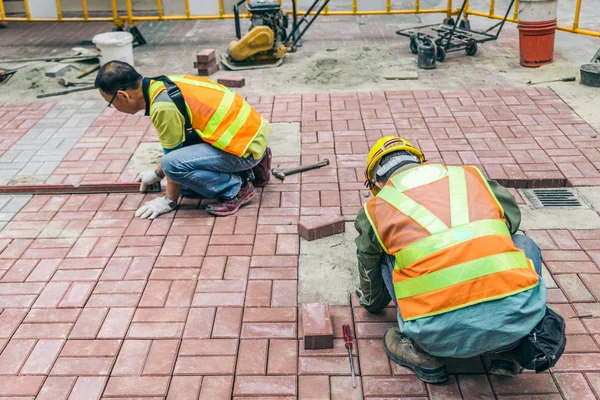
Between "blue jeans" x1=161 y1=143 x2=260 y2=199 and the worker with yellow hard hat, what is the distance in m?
1.85

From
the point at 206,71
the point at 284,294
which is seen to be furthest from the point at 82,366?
the point at 206,71

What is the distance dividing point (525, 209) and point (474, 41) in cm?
Answer: 445

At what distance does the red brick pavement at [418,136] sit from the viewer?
18.5ft

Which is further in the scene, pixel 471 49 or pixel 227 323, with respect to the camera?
pixel 471 49

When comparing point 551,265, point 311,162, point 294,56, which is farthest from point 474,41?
point 551,265

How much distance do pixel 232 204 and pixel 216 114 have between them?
72 cm

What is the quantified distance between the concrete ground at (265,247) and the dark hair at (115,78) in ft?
3.50

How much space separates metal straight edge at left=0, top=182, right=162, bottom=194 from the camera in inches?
219

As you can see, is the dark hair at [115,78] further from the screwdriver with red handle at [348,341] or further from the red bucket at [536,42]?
the red bucket at [536,42]

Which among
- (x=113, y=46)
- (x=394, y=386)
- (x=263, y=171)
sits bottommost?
(x=394, y=386)

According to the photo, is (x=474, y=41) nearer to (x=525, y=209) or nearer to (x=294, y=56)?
(x=294, y=56)

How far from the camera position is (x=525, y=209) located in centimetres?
509

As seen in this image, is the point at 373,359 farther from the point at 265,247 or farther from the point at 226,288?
the point at 265,247

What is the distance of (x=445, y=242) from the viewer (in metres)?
3.04
